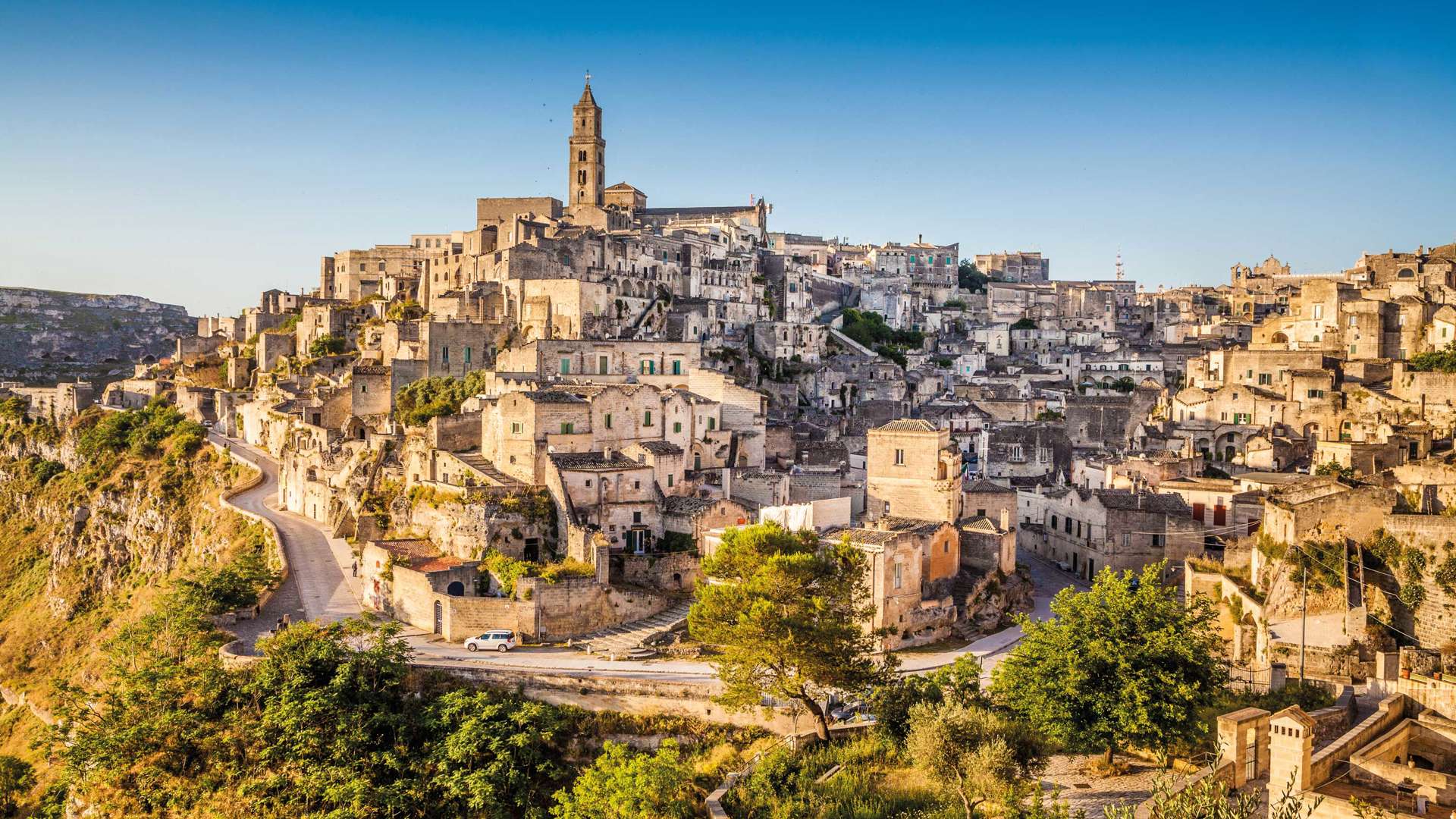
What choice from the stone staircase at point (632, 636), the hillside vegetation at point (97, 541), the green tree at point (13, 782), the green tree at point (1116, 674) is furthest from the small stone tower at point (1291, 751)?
the green tree at point (13, 782)

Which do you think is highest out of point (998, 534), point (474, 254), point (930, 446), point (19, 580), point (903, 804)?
point (474, 254)

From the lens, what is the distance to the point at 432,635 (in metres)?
31.1

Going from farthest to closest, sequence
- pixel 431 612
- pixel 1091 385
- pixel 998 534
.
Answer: pixel 1091 385
pixel 998 534
pixel 431 612

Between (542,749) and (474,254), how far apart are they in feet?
144

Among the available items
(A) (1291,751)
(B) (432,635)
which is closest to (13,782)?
(B) (432,635)

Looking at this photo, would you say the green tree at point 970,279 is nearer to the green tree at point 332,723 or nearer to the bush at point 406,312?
the bush at point 406,312

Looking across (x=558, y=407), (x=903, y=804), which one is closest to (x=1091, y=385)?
(x=558, y=407)

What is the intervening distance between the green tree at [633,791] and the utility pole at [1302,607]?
14212 mm

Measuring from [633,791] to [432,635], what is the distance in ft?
41.0

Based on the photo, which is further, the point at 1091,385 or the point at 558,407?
the point at 1091,385

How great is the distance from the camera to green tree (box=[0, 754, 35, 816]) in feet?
103

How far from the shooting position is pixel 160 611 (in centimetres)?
3147

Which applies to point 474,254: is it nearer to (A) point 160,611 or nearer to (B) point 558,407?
(B) point 558,407

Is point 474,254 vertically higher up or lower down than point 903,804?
higher up
